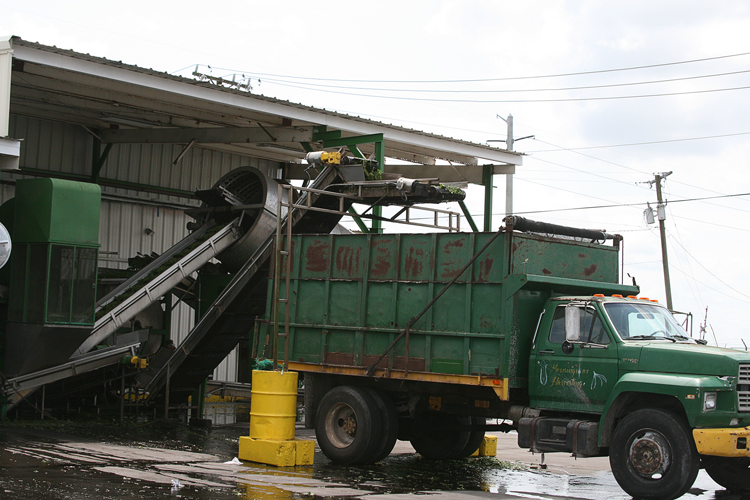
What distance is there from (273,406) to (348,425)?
124 cm

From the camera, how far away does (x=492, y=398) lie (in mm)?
11617

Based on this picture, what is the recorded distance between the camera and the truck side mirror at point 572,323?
10562 millimetres

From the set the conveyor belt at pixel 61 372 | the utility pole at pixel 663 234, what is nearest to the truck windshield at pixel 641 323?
the conveyor belt at pixel 61 372

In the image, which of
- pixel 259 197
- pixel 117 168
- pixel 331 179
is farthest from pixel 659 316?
pixel 117 168

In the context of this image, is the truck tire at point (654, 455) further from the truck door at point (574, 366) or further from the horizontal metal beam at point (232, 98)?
the horizontal metal beam at point (232, 98)

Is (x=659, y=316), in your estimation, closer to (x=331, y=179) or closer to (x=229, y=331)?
(x=331, y=179)

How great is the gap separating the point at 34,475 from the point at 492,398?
5890mm

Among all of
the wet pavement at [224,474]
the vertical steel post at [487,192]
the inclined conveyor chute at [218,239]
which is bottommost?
the wet pavement at [224,474]

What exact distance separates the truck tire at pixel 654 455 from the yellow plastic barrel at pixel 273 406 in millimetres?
4650

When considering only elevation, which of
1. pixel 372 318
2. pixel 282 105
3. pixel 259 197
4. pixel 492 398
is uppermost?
pixel 282 105

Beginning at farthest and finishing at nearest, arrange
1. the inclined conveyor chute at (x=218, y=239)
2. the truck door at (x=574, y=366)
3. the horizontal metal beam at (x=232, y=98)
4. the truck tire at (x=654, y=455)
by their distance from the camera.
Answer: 1. the inclined conveyor chute at (x=218, y=239)
2. the horizontal metal beam at (x=232, y=98)
3. the truck door at (x=574, y=366)
4. the truck tire at (x=654, y=455)

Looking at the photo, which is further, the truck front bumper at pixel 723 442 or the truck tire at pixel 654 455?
the truck tire at pixel 654 455

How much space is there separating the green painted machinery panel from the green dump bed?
426 centimetres

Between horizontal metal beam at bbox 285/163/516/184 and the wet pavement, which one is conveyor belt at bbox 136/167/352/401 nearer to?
the wet pavement
